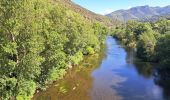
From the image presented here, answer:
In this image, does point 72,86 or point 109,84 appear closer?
point 72,86

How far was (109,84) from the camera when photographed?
57750 mm

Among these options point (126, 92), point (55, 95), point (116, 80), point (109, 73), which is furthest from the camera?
point (109, 73)

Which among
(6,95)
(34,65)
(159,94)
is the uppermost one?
(34,65)

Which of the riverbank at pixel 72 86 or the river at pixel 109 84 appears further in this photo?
the river at pixel 109 84

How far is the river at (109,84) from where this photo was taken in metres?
48.8

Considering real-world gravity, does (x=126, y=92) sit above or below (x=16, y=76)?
below

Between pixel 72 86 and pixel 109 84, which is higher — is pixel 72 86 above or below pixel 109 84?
above

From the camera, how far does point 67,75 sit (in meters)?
63.8

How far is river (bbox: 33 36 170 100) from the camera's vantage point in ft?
160

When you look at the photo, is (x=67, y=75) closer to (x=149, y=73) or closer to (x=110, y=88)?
(x=110, y=88)

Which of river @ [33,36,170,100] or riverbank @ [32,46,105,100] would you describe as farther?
river @ [33,36,170,100]

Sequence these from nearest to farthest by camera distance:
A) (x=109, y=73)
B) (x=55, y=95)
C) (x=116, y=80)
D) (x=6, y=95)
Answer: (x=6, y=95)
(x=55, y=95)
(x=116, y=80)
(x=109, y=73)

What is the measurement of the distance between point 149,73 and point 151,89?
53.2 ft

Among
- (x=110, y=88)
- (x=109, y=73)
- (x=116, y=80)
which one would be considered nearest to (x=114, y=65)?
(x=109, y=73)
